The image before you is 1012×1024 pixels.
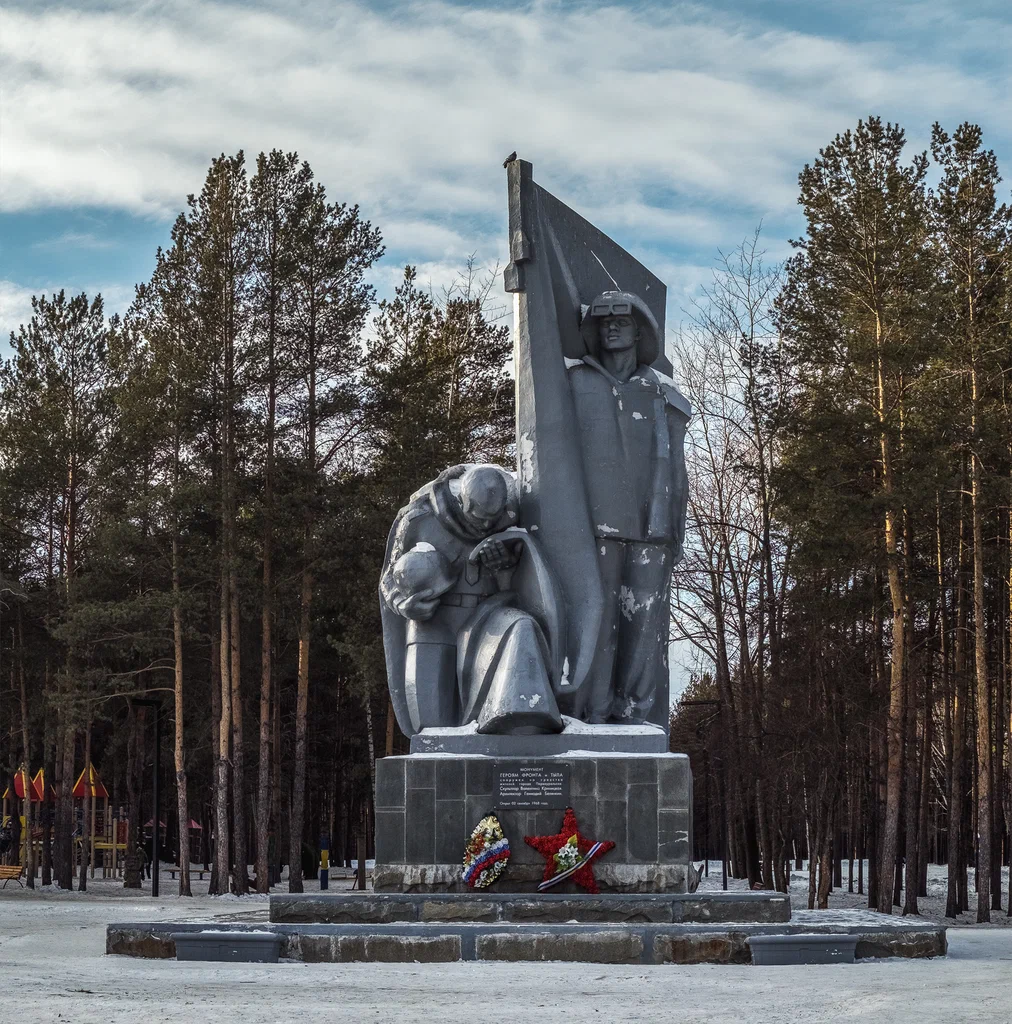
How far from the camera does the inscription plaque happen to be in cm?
892

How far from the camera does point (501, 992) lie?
595 centimetres

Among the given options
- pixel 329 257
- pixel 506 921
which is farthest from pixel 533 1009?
pixel 329 257

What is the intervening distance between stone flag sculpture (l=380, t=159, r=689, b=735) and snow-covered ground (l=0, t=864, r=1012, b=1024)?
2.72m

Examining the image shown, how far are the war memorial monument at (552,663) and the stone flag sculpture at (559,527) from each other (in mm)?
13

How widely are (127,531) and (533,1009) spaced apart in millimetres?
16390

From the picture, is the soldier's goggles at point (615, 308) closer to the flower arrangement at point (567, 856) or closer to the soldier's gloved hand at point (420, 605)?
the soldier's gloved hand at point (420, 605)

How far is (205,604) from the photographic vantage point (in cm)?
2133

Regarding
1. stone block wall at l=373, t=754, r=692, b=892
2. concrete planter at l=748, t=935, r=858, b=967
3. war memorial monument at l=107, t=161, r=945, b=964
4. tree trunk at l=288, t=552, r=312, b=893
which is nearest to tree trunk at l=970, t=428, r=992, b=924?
war memorial monument at l=107, t=161, r=945, b=964

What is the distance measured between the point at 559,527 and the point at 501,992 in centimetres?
434

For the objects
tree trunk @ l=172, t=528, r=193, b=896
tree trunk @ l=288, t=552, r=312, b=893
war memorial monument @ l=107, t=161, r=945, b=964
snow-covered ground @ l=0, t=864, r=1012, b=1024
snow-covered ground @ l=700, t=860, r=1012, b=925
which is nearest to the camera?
snow-covered ground @ l=0, t=864, r=1012, b=1024

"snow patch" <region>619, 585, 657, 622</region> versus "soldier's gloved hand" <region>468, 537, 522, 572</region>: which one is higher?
"soldier's gloved hand" <region>468, 537, 522, 572</region>

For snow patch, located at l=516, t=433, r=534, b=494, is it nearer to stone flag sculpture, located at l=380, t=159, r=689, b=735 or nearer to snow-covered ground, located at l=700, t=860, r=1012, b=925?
stone flag sculpture, located at l=380, t=159, r=689, b=735

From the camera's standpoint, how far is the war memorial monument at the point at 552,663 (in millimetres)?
8125

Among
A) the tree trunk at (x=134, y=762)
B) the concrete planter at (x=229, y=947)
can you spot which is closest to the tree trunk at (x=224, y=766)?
the tree trunk at (x=134, y=762)
